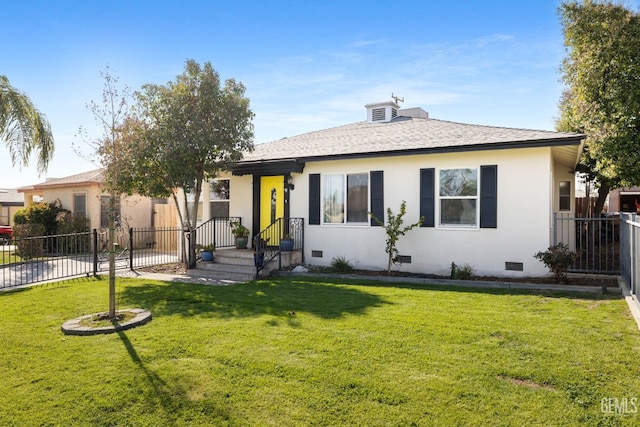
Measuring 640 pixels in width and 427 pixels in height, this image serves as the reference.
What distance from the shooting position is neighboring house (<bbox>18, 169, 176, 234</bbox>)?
17.8m

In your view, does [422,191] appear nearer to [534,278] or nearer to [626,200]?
[534,278]

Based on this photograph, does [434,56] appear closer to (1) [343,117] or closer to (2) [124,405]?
(1) [343,117]

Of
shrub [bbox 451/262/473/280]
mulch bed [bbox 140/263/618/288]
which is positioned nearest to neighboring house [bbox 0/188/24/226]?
mulch bed [bbox 140/263/618/288]

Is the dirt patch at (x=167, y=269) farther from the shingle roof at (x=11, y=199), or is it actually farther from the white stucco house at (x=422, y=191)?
the shingle roof at (x=11, y=199)

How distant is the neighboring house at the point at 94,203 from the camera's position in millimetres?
17766

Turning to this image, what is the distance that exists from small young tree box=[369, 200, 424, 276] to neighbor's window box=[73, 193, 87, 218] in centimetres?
1400

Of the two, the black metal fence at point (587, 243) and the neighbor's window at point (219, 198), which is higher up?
the neighbor's window at point (219, 198)

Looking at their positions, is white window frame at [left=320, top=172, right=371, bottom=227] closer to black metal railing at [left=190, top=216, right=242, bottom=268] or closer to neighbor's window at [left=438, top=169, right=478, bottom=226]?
neighbor's window at [left=438, top=169, right=478, bottom=226]

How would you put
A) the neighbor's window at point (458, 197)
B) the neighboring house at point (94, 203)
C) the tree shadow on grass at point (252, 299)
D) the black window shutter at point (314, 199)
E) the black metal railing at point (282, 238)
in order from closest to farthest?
the tree shadow on grass at point (252, 299), the neighbor's window at point (458, 197), the black metal railing at point (282, 238), the black window shutter at point (314, 199), the neighboring house at point (94, 203)

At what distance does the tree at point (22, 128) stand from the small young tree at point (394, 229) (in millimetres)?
11636

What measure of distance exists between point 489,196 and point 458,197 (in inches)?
27.1

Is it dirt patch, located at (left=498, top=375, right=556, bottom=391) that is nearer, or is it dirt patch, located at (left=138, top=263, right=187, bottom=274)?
dirt patch, located at (left=498, top=375, right=556, bottom=391)

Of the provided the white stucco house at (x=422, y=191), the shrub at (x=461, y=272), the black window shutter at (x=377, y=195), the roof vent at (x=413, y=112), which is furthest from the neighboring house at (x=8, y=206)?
the shrub at (x=461, y=272)

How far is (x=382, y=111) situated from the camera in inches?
572
